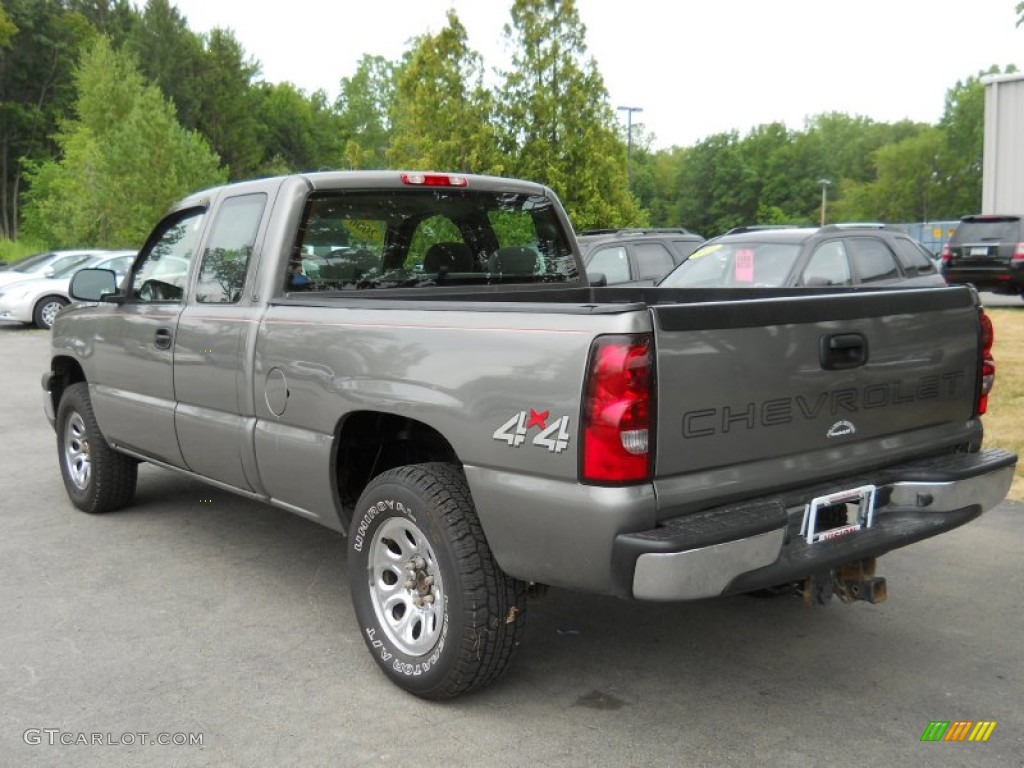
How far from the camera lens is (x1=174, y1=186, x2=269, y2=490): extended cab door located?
4395mm

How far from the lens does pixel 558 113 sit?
20.0m

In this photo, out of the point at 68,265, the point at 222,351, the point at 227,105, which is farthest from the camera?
the point at 227,105

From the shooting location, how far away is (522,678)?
12.2 ft

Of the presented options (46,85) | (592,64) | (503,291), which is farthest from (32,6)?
(503,291)

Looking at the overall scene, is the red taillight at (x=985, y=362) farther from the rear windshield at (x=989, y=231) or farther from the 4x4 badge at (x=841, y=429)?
the rear windshield at (x=989, y=231)

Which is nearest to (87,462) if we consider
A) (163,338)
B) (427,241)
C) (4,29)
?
(163,338)

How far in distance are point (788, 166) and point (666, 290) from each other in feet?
321

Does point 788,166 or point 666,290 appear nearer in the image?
point 666,290

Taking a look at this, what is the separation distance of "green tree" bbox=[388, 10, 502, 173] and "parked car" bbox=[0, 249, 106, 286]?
22.3ft

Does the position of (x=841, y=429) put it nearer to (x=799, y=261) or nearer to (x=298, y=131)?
(x=799, y=261)

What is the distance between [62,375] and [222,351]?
8.19 ft

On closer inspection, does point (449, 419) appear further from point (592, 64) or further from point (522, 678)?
point (592, 64)

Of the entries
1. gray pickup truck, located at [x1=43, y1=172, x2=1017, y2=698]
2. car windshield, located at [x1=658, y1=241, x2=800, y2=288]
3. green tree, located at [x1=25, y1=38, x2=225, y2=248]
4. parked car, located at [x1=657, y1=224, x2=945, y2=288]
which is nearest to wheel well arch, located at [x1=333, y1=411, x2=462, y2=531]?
gray pickup truck, located at [x1=43, y1=172, x2=1017, y2=698]

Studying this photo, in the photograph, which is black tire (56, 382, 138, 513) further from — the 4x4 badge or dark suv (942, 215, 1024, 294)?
dark suv (942, 215, 1024, 294)
